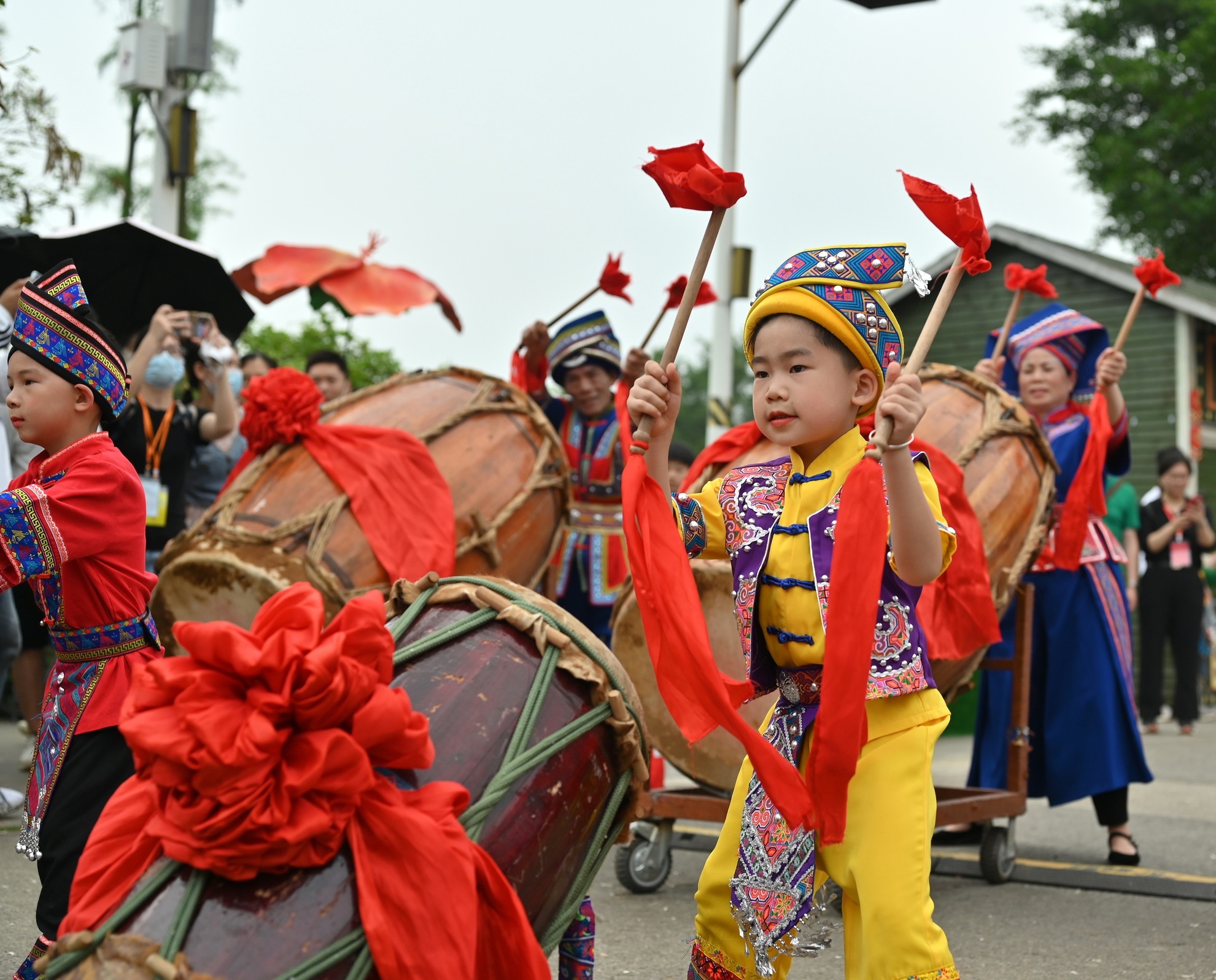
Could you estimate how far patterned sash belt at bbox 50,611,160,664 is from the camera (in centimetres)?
295

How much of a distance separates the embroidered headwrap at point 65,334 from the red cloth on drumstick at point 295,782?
4.07 feet

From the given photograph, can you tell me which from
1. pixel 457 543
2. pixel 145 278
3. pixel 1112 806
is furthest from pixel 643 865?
pixel 145 278

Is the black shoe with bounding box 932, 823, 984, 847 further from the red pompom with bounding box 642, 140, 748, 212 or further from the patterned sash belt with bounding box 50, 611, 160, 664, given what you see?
the red pompom with bounding box 642, 140, 748, 212

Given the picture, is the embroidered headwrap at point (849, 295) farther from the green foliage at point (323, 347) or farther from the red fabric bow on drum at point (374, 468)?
the green foliage at point (323, 347)

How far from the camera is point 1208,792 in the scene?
684 centimetres

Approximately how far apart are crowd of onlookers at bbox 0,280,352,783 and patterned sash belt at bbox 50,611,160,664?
62.7 inches

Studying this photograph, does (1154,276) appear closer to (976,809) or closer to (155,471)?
(976,809)

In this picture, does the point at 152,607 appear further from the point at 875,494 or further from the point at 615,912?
the point at 875,494

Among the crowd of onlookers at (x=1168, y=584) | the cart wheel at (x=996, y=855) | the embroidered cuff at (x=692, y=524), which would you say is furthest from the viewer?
the crowd of onlookers at (x=1168, y=584)

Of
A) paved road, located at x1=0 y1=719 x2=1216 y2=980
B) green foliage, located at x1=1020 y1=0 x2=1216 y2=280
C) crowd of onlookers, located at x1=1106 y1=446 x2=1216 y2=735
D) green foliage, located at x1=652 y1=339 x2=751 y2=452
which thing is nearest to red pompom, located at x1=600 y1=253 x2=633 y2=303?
paved road, located at x1=0 y1=719 x2=1216 y2=980

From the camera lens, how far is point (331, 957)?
1.89 metres

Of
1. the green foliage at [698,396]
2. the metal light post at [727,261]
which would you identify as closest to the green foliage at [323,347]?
the metal light post at [727,261]

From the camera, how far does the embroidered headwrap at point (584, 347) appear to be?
611 cm

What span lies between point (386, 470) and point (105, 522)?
74.9 inches
